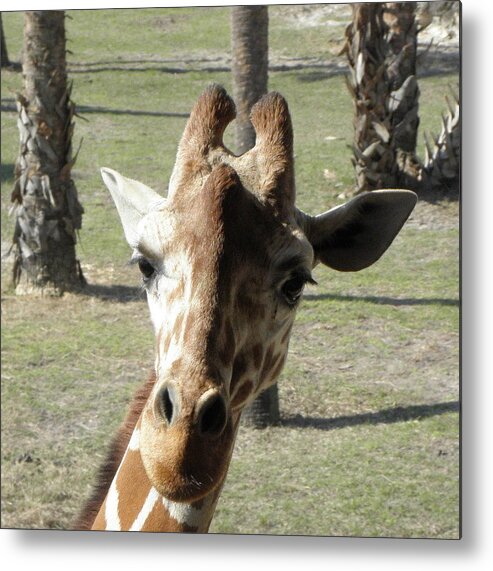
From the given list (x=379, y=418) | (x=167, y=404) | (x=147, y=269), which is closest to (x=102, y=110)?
(x=379, y=418)

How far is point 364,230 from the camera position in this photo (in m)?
2.33

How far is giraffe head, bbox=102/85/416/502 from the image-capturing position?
1813 mm

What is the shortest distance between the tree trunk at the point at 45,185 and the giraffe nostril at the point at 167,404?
285 cm

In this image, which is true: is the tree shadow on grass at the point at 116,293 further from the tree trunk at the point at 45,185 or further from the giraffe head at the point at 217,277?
the giraffe head at the point at 217,277

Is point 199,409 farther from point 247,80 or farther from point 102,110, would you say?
point 102,110

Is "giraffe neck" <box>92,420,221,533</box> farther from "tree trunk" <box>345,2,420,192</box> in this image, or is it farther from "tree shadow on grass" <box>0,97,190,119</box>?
"tree trunk" <box>345,2,420,192</box>

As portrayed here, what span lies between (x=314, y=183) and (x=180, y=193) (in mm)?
2123

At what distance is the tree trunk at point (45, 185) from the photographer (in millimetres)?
4488

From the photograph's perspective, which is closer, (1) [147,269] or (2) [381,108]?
(1) [147,269]

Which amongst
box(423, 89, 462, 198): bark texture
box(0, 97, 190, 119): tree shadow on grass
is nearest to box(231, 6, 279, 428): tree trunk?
box(0, 97, 190, 119): tree shadow on grass

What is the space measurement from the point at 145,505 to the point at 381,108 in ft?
8.36

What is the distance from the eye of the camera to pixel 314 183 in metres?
4.12

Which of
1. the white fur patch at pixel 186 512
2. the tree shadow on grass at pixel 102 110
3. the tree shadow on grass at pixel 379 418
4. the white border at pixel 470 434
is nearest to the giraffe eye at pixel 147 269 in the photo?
the white fur patch at pixel 186 512

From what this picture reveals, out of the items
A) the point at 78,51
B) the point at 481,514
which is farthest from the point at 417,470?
the point at 78,51
